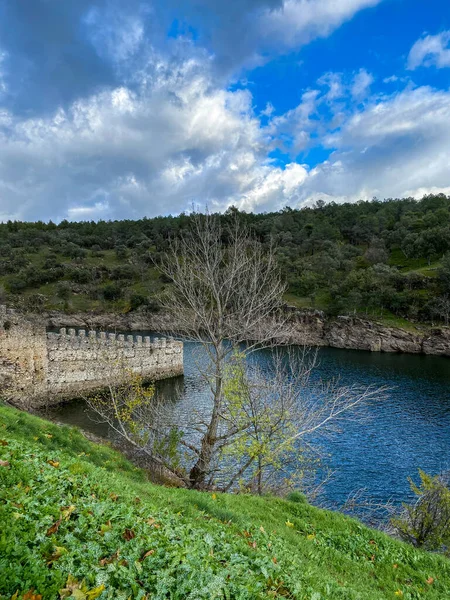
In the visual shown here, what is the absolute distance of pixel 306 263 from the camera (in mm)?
95250

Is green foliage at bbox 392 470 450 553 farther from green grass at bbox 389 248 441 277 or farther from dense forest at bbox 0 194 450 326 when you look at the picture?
green grass at bbox 389 248 441 277

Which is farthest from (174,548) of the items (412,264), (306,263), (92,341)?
(412,264)

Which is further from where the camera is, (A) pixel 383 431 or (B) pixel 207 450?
(A) pixel 383 431

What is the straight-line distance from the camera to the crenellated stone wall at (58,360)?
25141 mm

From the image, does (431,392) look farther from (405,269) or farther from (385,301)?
(405,269)

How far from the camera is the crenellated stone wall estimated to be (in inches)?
990

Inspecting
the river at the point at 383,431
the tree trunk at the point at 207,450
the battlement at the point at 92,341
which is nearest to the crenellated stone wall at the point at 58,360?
the battlement at the point at 92,341

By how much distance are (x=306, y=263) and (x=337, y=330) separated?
1092 inches

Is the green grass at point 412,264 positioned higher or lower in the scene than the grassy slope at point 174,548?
higher

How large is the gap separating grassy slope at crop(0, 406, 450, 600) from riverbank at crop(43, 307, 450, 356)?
49.5 meters

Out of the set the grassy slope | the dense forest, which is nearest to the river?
the grassy slope

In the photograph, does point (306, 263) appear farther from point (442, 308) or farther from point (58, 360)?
point (58, 360)

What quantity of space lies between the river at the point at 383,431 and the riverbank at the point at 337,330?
1904 centimetres

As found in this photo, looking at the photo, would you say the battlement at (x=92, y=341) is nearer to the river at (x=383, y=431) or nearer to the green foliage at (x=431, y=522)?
the river at (x=383, y=431)
